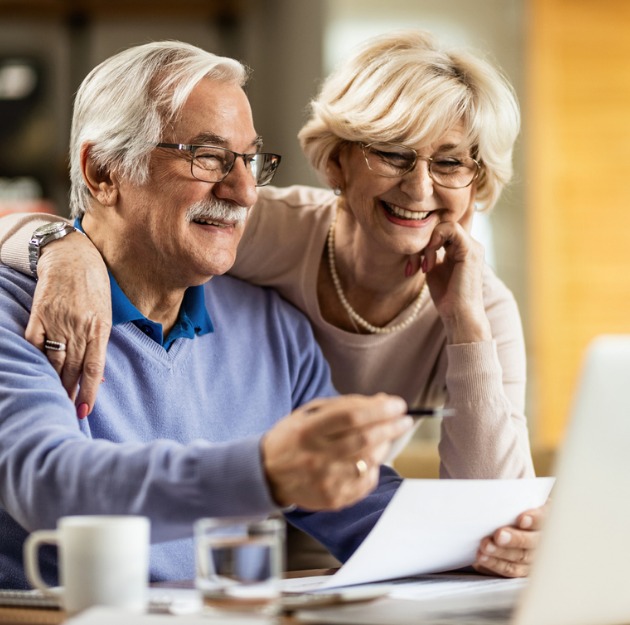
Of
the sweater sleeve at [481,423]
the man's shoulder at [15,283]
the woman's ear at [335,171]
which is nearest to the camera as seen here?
the man's shoulder at [15,283]

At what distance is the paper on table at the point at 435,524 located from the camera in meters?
1.19

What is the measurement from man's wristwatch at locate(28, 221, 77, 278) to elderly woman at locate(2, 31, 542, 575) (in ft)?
0.08

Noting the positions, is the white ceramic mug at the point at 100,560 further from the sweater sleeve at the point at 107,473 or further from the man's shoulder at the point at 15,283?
the man's shoulder at the point at 15,283

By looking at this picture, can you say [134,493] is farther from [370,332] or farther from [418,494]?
[370,332]

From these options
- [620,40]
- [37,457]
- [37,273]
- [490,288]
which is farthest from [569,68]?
[37,457]

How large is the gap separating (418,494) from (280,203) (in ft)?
3.05

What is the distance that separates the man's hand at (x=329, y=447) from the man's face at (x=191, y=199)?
24.9 inches

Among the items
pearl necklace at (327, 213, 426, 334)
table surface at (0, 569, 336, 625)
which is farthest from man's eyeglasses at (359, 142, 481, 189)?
table surface at (0, 569, 336, 625)

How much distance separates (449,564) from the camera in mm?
1382

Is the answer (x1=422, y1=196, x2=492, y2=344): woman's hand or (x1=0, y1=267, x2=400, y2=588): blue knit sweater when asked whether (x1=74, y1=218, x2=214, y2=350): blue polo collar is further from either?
(x1=422, y1=196, x2=492, y2=344): woman's hand

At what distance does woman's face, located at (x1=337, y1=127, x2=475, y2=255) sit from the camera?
1.80 meters

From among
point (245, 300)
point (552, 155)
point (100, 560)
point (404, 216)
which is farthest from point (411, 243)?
point (552, 155)

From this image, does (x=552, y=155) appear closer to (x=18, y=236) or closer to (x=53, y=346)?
(x=18, y=236)

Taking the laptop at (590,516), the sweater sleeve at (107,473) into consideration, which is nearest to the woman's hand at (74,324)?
the sweater sleeve at (107,473)
